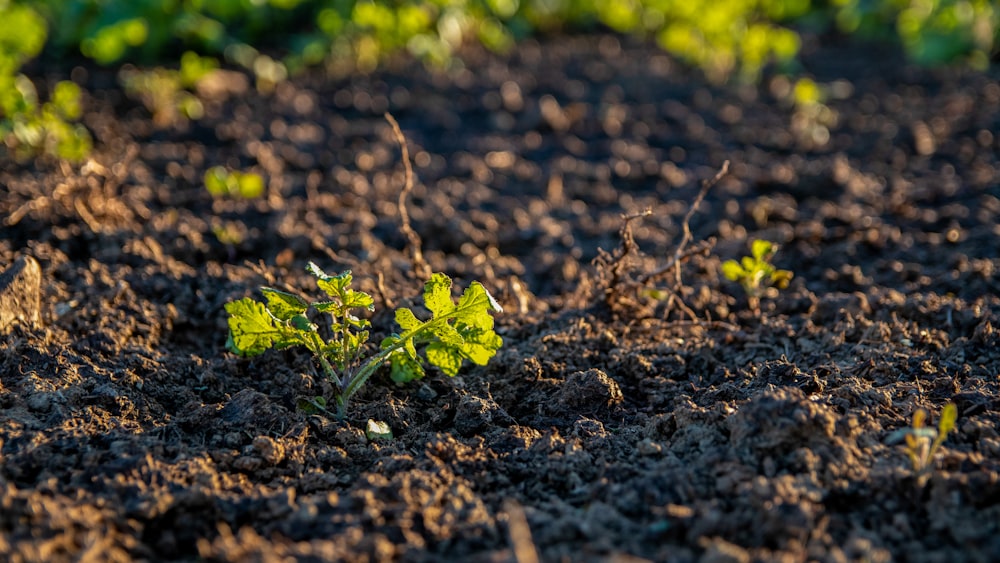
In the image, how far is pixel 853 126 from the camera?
18.1 feet

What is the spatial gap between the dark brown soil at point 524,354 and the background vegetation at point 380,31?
1.76ft

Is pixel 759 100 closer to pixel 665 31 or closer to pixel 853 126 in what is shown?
pixel 853 126

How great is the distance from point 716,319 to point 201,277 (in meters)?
1.96

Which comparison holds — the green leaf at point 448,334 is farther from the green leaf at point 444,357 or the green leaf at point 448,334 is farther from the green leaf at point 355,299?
the green leaf at point 355,299

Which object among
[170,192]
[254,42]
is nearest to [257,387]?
[170,192]

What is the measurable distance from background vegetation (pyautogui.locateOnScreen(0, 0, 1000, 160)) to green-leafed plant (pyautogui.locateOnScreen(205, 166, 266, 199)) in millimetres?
1248

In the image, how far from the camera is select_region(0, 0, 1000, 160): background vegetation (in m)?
5.70

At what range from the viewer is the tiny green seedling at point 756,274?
3.11m

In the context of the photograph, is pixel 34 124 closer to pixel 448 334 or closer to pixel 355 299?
pixel 355 299

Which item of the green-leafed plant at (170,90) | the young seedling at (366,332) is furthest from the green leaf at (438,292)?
the green-leafed plant at (170,90)

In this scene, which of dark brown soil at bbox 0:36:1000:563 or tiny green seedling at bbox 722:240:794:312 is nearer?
dark brown soil at bbox 0:36:1000:563

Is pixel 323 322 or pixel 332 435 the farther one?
pixel 323 322

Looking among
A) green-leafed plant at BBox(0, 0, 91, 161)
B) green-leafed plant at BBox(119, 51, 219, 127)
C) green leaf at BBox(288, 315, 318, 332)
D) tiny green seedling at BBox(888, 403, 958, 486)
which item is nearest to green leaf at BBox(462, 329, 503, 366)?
green leaf at BBox(288, 315, 318, 332)

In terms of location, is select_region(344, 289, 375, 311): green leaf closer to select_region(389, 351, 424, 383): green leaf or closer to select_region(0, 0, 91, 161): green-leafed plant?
select_region(389, 351, 424, 383): green leaf
